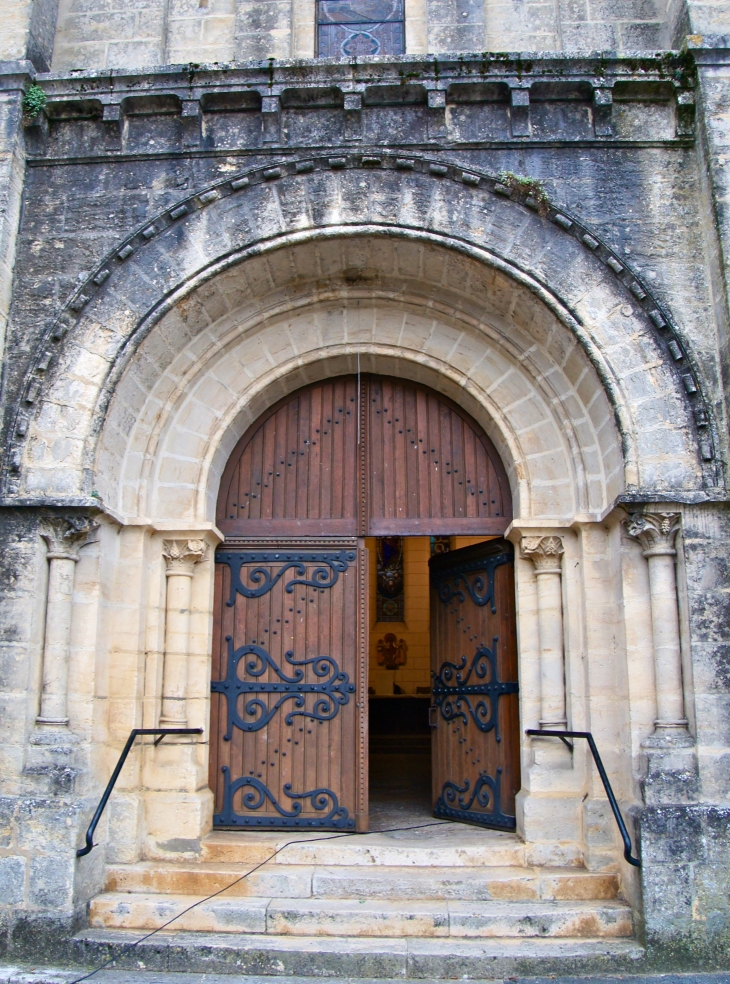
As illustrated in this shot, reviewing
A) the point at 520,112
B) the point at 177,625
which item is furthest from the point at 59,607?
the point at 520,112

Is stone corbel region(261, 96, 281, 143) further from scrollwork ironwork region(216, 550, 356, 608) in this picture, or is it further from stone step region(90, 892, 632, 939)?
stone step region(90, 892, 632, 939)

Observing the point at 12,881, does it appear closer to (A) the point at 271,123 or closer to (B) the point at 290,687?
(B) the point at 290,687

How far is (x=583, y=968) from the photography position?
4.27 metres

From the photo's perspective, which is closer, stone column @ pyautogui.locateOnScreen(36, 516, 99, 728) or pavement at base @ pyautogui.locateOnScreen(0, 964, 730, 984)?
pavement at base @ pyautogui.locateOnScreen(0, 964, 730, 984)

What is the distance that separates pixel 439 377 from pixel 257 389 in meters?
1.35

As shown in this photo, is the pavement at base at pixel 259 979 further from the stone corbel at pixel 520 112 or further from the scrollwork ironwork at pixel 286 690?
the stone corbel at pixel 520 112

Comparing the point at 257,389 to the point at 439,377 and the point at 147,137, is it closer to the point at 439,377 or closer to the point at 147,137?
the point at 439,377

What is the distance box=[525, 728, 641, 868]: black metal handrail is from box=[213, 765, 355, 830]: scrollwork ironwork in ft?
4.73

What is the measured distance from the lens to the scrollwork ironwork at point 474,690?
5.71 metres

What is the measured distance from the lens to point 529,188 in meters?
5.37

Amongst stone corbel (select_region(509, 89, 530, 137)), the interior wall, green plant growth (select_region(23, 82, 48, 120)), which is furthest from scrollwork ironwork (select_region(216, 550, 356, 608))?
the interior wall

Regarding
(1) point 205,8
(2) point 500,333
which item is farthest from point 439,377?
(1) point 205,8

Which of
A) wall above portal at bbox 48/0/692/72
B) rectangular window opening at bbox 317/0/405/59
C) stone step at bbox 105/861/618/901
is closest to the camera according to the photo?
A: stone step at bbox 105/861/618/901

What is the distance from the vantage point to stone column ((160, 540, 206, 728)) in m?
5.51
